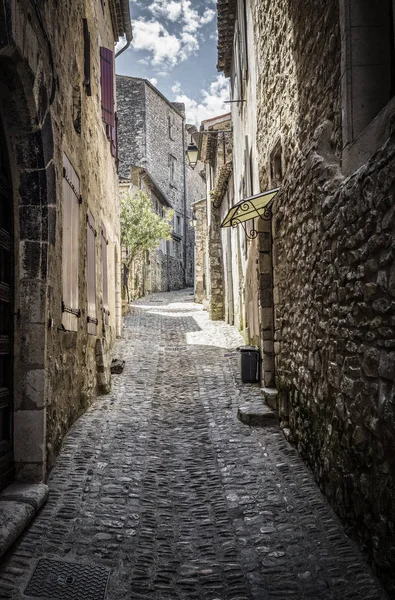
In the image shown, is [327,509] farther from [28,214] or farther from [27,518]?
[28,214]

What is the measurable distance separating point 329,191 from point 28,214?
229cm

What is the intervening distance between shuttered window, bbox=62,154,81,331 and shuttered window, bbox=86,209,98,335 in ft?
2.88

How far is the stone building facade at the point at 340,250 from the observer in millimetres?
2793

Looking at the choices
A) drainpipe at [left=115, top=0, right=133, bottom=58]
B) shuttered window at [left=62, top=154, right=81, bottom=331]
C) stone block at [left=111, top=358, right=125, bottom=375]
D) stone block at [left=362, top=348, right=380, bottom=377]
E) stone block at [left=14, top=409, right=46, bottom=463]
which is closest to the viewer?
stone block at [left=362, top=348, right=380, bottom=377]

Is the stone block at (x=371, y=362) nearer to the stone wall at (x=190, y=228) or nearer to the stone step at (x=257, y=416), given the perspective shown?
the stone step at (x=257, y=416)

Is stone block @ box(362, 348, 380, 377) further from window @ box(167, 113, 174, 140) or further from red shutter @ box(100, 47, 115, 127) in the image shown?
window @ box(167, 113, 174, 140)

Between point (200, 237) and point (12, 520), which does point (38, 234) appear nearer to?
point (12, 520)

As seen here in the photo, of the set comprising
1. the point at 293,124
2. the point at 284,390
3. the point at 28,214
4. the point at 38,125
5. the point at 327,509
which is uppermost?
the point at 293,124

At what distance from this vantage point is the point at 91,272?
23.6ft

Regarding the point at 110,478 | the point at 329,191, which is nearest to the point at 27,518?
the point at 110,478

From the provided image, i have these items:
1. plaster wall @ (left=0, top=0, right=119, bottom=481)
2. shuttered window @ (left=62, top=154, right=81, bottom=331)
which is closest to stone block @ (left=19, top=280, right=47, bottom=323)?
plaster wall @ (left=0, top=0, right=119, bottom=481)

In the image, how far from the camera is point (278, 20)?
566 cm

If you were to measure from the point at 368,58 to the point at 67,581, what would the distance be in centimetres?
361

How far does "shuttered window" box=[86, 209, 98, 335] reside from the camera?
688cm
